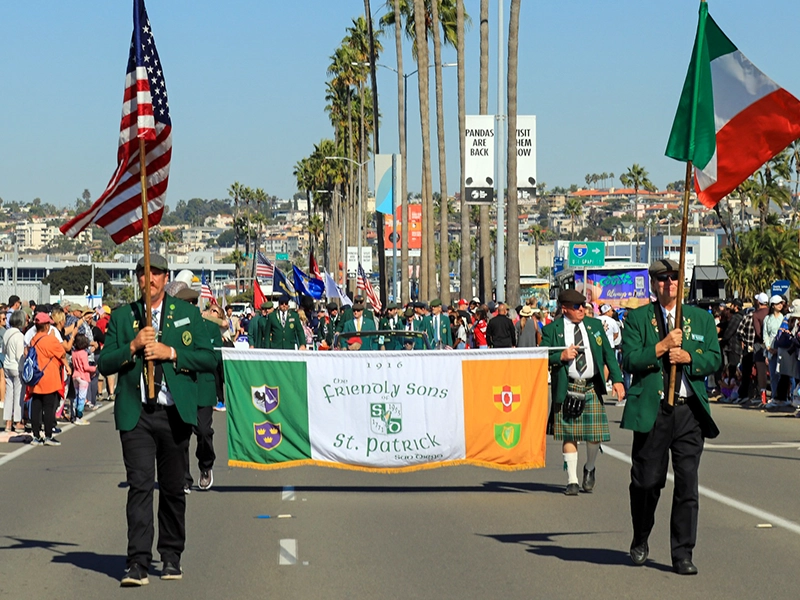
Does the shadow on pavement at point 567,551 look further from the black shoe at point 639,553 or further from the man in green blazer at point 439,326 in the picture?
the man in green blazer at point 439,326

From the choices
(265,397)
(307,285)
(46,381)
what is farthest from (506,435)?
(307,285)

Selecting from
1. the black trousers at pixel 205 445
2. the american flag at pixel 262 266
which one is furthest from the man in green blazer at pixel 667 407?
the american flag at pixel 262 266

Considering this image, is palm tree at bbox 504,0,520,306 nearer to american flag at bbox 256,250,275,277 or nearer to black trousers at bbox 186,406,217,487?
american flag at bbox 256,250,275,277

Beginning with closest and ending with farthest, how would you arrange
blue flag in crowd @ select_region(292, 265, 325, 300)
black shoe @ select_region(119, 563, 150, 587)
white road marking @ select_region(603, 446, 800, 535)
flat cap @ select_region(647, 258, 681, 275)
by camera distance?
black shoe @ select_region(119, 563, 150, 587), flat cap @ select_region(647, 258, 681, 275), white road marking @ select_region(603, 446, 800, 535), blue flag in crowd @ select_region(292, 265, 325, 300)

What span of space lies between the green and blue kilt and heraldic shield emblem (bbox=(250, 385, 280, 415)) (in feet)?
8.65

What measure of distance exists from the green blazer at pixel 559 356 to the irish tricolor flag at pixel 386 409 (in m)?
0.20

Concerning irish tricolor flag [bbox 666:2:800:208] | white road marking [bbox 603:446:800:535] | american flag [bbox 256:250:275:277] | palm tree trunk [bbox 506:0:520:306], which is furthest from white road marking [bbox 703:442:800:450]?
american flag [bbox 256:250:275:277]

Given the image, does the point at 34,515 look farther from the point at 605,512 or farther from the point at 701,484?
the point at 701,484

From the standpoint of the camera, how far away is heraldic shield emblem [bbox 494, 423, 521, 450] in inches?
494

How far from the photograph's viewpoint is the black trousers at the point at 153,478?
8297mm

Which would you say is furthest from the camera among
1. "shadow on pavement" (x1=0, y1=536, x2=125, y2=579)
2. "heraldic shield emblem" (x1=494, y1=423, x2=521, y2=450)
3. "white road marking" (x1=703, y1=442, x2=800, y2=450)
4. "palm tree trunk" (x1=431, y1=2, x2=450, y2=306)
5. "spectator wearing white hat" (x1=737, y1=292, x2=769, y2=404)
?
"palm tree trunk" (x1=431, y1=2, x2=450, y2=306)

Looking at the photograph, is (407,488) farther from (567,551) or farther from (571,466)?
(567,551)

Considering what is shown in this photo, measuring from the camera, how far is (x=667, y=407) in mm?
8586

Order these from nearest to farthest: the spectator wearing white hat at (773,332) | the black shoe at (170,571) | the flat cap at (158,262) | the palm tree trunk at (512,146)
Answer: the black shoe at (170,571), the flat cap at (158,262), the spectator wearing white hat at (773,332), the palm tree trunk at (512,146)
